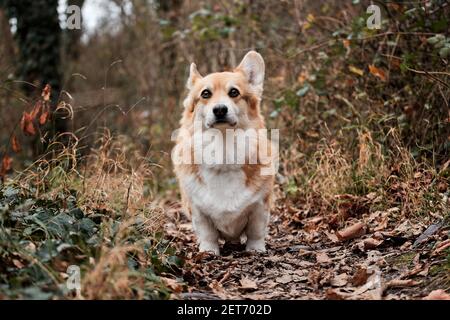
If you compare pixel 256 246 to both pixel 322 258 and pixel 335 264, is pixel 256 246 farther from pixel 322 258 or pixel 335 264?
pixel 335 264

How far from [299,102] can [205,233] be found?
2.55 m

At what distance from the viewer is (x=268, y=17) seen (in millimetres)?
7441

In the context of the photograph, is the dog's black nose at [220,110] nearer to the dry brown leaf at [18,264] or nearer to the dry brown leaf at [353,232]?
the dry brown leaf at [353,232]

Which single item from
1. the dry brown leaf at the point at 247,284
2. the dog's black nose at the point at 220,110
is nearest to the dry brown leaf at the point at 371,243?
the dry brown leaf at the point at 247,284

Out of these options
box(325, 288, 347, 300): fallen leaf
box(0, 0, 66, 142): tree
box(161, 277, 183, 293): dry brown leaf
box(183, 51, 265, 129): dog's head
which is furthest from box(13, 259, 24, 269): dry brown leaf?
box(0, 0, 66, 142): tree

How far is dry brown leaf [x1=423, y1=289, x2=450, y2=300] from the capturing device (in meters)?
2.66

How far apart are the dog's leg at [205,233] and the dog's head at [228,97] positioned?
647 mm

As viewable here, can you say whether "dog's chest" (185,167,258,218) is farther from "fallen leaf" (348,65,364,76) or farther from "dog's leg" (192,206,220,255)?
"fallen leaf" (348,65,364,76)

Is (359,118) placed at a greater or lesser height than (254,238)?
greater

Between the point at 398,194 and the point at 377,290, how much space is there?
5.02 feet

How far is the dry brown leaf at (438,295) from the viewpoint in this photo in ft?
8.72

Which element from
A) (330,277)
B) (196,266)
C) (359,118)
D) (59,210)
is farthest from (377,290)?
(359,118)

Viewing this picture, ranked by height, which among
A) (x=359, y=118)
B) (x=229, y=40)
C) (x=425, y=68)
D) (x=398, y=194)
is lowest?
(x=398, y=194)

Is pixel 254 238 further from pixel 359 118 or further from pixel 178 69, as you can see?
pixel 178 69
